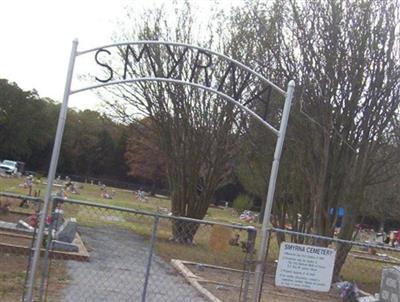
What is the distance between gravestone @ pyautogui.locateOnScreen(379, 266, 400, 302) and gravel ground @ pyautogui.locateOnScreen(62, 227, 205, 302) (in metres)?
4.20

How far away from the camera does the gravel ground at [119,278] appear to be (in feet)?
34.0

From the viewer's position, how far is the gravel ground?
10.4m

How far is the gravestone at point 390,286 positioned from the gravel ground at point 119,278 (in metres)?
4.20

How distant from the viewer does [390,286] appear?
285 inches

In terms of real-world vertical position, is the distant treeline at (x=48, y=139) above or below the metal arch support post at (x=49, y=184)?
above

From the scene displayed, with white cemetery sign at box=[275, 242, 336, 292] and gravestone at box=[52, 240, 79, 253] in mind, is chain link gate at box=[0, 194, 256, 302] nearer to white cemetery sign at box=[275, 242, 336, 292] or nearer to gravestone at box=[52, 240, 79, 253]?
gravestone at box=[52, 240, 79, 253]

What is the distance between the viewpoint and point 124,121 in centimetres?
2550

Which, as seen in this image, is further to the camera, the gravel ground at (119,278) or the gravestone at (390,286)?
Result: the gravel ground at (119,278)

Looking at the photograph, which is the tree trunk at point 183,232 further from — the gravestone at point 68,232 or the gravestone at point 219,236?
the gravestone at point 219,236

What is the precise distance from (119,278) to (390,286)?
6.16 m

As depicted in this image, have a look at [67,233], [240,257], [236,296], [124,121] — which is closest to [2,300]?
[236,296]

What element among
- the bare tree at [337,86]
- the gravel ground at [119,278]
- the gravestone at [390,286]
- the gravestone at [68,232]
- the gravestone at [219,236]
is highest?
the bare tree at [337,86]

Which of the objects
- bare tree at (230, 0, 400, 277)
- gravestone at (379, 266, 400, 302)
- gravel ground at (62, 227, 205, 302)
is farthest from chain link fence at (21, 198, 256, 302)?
bare tree at (230, 0, 400, 277)

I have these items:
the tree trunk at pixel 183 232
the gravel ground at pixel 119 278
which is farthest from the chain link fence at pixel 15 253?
the tree trunk at pixel 183 232
